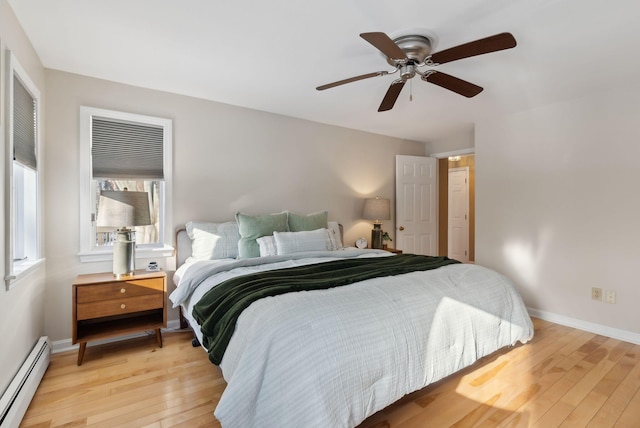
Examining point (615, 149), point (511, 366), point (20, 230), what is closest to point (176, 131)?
point (20, 230)

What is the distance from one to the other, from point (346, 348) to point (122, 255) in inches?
83.1

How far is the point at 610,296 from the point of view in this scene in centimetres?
308

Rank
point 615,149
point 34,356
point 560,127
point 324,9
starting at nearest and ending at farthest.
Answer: point 324,9 → point 34,356 → point 615,149 → point 560,127

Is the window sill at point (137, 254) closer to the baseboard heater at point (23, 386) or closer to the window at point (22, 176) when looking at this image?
the window at point (22, 176)

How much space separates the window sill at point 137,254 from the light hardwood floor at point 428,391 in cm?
77

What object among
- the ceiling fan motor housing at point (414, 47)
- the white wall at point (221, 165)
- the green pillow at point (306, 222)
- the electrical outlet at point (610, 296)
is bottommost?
the electrical outlet at point (610, 296)

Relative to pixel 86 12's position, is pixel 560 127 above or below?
below

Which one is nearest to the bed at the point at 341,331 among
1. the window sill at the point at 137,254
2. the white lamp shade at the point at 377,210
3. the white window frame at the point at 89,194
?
the window sill at the point at 137,254

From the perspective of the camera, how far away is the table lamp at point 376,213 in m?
4.32

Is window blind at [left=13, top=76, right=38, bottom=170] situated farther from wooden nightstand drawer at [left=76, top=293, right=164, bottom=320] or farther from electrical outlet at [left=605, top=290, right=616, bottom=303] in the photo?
electrical outlet at [left=605, top=290, right=616, bottom=303]

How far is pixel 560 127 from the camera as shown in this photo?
3387 millimetres

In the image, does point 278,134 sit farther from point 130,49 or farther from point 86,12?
point 86,12

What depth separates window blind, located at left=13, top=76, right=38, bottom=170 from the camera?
6.42ft

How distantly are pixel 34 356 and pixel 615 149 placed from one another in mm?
5120
